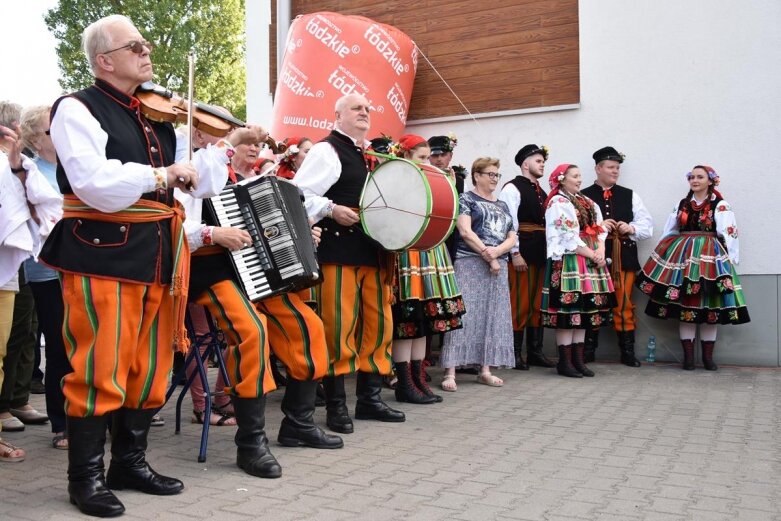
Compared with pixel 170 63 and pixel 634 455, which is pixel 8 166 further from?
pixel 170 63

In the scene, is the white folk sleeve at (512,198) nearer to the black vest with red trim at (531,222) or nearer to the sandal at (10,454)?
the black vest with red trim at (531,222)

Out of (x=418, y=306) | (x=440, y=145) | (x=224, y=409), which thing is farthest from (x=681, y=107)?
(x=224, y=409)

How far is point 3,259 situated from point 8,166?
489 mm

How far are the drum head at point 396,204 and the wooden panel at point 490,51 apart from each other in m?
4.12

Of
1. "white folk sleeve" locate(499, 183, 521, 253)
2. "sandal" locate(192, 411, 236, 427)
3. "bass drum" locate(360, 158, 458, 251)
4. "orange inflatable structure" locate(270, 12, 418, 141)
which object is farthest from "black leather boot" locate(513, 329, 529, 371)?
"sandal" locate(192, 411, 236, 427)

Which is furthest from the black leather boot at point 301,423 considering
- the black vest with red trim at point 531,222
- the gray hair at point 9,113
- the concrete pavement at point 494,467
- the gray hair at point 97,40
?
the black vest with red trim at point 531,222

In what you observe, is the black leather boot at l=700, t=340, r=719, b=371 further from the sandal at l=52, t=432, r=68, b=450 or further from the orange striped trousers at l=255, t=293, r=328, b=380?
the sandal at l=52, t=432, r=68, b=450

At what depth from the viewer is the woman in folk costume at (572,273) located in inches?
276

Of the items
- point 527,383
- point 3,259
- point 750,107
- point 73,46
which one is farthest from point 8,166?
point 73,46

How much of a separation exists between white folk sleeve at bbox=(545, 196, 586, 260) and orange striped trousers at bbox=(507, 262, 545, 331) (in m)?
0.70

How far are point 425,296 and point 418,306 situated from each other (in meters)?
0.13

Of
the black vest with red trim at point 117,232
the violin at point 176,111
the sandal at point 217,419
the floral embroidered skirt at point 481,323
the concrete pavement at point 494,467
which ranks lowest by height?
the concrete pavement at point 494,467

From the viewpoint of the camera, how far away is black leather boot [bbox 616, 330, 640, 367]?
771cm

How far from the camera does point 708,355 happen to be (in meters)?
7.40
